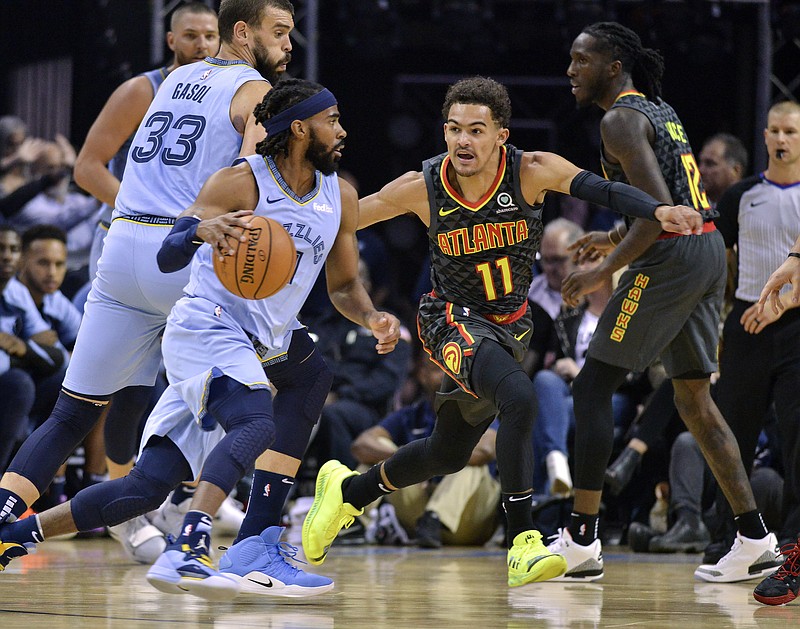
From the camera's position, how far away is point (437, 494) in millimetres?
7480

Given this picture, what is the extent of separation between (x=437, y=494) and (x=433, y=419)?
1.64 feet

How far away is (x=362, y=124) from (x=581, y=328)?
642 cm

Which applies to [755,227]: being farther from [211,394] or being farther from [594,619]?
[211,394]

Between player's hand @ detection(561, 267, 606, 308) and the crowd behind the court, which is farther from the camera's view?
the crowd behind the court

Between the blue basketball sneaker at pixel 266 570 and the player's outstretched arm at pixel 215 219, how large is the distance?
100cm

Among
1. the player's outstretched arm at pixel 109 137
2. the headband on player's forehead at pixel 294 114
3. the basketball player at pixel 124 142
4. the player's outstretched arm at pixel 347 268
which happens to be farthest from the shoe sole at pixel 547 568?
the player's outstretched arm at pixel 109 137

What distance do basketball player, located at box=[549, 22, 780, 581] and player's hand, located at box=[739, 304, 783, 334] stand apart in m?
0.14

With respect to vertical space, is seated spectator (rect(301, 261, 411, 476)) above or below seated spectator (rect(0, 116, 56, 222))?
below

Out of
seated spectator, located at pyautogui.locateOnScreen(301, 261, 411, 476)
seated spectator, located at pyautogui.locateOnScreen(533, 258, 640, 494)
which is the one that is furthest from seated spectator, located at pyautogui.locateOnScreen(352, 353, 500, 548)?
seated spectator, located at pyautogui.locateOnScreen(301, 261, 411, 476)

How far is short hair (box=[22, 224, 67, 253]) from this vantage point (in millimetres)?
8266

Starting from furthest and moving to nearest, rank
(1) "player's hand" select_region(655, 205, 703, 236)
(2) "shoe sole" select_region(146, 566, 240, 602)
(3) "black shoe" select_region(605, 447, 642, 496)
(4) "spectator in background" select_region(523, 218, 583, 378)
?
(4) "spectator in background" select_region(523, 218, 583, 378) < (3) "black shoe" select_region(605, 447, 642, 496) < (1) "player's hand" select_region(655, 205, 703, 236) < (2) "shoe sole" select_region(146, 566, 240, 602)

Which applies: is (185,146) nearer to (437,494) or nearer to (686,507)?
(437,494)

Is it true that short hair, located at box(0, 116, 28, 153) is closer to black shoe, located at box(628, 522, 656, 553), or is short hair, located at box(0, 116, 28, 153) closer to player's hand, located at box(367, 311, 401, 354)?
black shoe, located at box(628, 522, 656, 553)

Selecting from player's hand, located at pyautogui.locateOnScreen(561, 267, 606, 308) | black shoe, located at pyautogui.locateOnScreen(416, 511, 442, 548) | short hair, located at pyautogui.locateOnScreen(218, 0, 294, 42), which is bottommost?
black shoe, located at pyautogui.locateOnScreen(416, 511, 442, 548)
